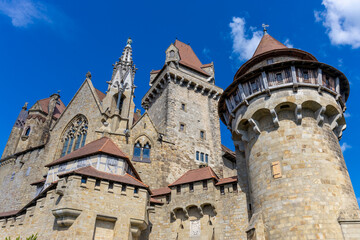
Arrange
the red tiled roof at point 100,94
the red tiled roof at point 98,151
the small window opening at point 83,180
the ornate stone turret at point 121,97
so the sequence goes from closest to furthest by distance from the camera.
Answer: the small window opening at point 83,180
the red tiled roof at point 98,151
the ornate stone turret at point 121,97
the red tiled roof at point 100,94

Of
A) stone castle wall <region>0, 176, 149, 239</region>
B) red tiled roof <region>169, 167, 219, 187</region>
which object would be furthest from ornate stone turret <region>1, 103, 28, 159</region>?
red tiled roof <region>169, 167, 219, 187</region>

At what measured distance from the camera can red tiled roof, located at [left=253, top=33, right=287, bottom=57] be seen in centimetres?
1790

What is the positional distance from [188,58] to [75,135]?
1690cm

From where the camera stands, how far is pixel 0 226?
58.4 feet

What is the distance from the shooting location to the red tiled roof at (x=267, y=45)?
1790 cm

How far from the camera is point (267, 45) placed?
18359 mm

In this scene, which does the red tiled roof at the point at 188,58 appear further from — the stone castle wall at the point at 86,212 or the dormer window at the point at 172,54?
the stone castle wall at the point at 86,212

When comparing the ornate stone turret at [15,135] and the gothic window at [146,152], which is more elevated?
the ornate stone turret at [15,135]

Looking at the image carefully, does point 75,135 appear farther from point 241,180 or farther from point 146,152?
point 241,180

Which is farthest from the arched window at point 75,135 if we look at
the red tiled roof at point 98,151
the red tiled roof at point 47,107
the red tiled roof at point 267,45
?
the red tiled roof at point 267,45

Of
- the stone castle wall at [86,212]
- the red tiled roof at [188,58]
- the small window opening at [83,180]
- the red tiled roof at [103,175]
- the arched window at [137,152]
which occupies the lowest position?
the stone castle wall at [86,212]

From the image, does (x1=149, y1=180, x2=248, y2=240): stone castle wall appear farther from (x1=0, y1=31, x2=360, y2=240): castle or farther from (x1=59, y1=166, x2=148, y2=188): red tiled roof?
(x1=59, y1=166, x2=148, y2=188): red tiled roof

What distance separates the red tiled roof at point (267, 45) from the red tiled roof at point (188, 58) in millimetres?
14494

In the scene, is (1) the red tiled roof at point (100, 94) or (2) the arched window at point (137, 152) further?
(1) the red tiled roof at point (100, 94)
